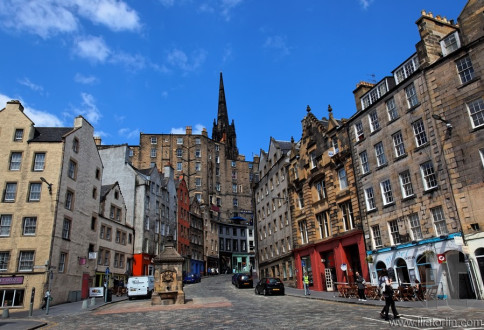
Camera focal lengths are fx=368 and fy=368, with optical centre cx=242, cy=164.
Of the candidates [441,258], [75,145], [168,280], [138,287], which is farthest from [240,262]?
[441,258]

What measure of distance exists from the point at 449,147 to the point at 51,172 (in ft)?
96.5

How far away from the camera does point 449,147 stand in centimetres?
2167

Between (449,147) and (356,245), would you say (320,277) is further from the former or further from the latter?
(449,147)

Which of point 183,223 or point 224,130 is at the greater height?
point 224,130

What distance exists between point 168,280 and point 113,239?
17889mm

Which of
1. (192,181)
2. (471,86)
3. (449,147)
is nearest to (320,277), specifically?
(449,147)

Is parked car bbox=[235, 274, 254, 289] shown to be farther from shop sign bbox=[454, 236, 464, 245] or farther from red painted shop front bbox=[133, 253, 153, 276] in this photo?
shop sign bbox=[454, 236, 464, 245]

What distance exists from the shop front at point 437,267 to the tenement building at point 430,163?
0.17 ft

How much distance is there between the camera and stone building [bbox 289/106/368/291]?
30297mm

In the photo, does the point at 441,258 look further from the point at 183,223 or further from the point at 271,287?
the point at 183,223

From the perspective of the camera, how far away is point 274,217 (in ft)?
151

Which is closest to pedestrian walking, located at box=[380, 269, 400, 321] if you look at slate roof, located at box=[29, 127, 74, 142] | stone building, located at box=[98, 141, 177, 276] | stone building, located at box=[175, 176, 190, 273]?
slate roof, located at box=[29, 127, 74, 142]

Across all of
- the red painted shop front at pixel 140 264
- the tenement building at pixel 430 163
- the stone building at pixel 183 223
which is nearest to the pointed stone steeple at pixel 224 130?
the stone building at pixel 183 223

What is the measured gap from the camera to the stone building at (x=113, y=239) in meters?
37.1
